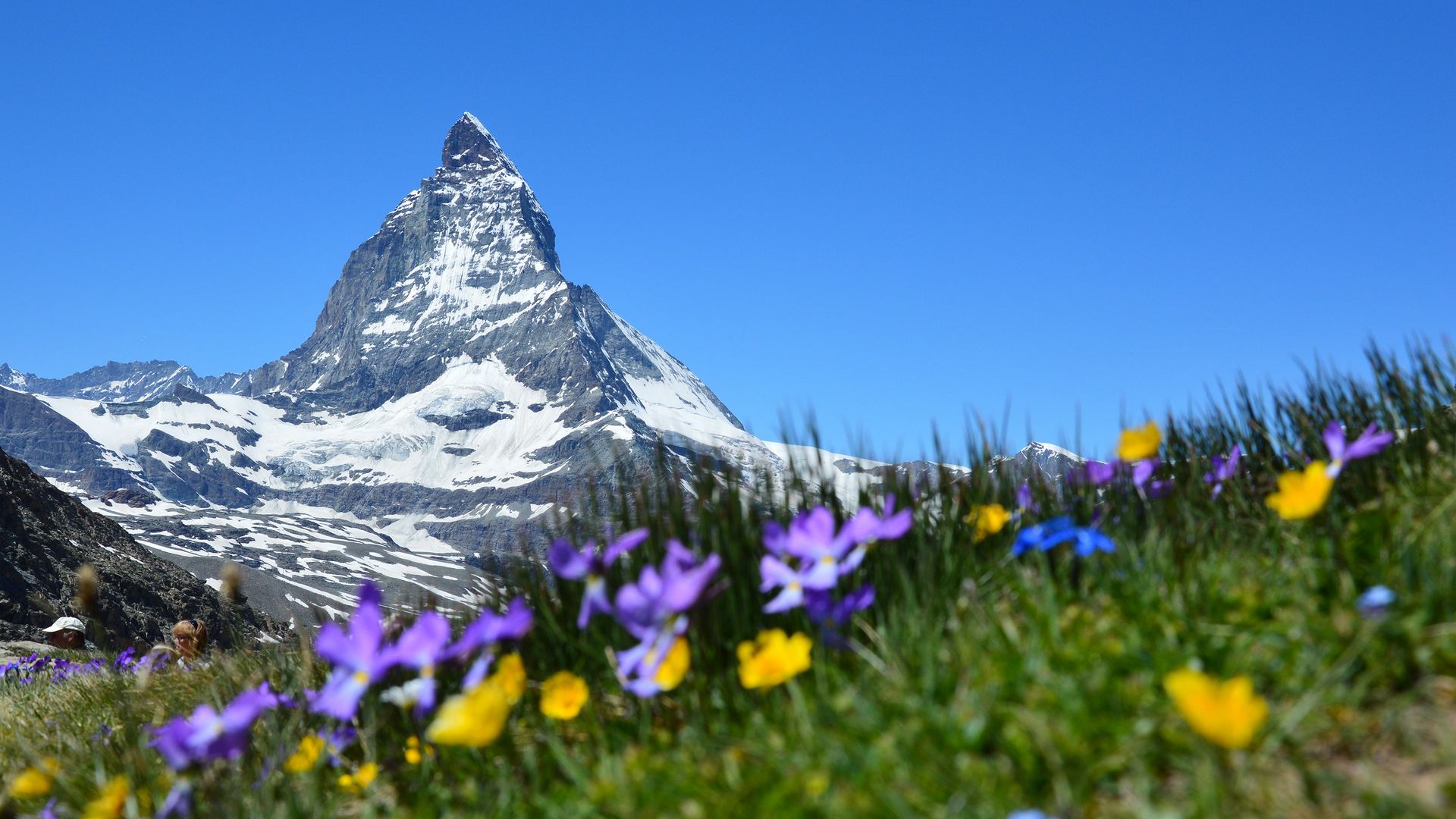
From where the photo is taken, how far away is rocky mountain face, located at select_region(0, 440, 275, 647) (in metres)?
14.0

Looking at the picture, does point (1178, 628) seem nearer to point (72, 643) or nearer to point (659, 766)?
point (659, 766)

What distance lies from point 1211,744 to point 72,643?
43.8 feet

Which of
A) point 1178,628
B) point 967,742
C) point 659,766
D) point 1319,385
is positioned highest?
point 1319,385

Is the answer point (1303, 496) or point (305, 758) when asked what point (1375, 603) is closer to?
point (1303, 496)

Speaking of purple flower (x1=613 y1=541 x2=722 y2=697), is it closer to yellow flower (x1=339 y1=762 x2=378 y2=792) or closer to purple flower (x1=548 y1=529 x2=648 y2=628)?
purple flower (x1=548 y1=529 x2=648 y2=628)

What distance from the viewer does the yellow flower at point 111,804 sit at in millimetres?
2473

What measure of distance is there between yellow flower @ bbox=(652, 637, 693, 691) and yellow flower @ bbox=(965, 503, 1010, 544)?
1.26 meters

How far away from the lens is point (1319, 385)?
14.4 ft

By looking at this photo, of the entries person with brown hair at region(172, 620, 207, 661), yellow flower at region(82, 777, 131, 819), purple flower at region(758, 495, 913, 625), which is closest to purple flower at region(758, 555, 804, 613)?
purple flower at region(758, 495, 913, 625)

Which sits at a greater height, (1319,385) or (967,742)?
(1319,385)

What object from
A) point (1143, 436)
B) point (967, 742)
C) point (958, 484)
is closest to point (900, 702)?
point (967, 742)

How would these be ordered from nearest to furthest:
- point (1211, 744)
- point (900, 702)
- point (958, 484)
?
point (1211, 744) < point (900, 702) < point (958, 484)

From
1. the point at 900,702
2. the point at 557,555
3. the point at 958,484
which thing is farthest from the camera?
the point at 958,484

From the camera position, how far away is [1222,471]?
141 inches
